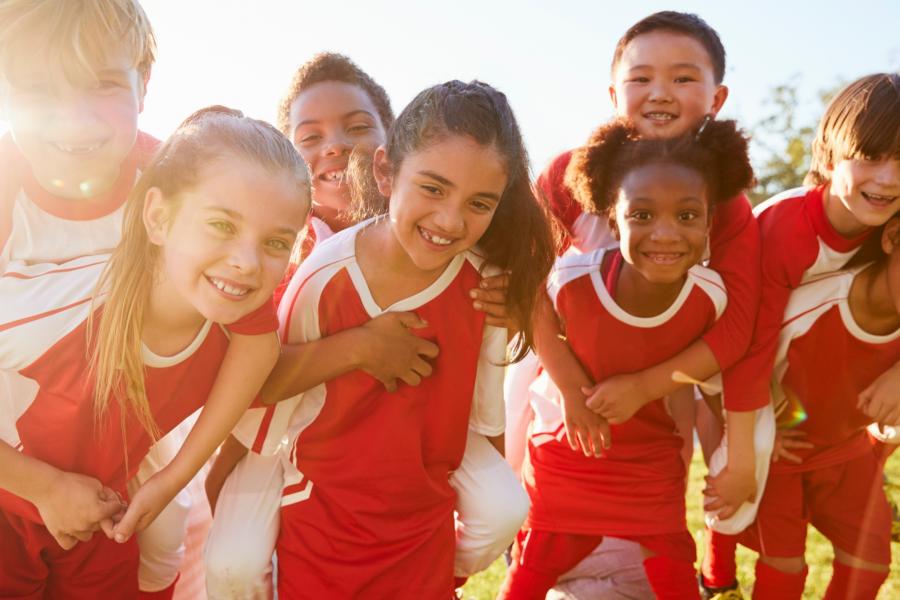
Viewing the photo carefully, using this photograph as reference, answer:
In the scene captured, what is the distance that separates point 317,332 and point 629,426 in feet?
3.75

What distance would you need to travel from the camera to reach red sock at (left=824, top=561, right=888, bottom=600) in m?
2.99

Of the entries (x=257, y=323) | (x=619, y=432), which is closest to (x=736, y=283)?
(x=619, y=432)

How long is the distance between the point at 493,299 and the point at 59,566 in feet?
4.56

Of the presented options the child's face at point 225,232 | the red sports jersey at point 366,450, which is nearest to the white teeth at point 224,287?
the child's face at point 225,232

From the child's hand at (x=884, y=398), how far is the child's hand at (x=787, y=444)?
237mm

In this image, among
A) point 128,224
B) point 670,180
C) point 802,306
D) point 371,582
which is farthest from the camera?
point 802,306

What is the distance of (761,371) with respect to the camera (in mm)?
2793

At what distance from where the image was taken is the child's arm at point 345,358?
233 centimetres

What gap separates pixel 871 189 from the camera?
2623mm

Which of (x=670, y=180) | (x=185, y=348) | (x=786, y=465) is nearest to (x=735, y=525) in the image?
(x=786, y=465)

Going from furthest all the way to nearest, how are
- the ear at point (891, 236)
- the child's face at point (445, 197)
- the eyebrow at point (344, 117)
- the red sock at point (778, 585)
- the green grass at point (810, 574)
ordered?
the green grass at point (810, 574), the eyebrow at point (344, 117), the red sock at point (778, 585), the ear at point (891, 236), the child's face at point (445, 197)

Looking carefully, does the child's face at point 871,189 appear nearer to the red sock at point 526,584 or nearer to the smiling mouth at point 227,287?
the red sock at point 526,584

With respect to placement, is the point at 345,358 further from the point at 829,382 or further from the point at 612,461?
the point at 829,382

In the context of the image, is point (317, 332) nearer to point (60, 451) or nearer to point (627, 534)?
point (60, 451)
